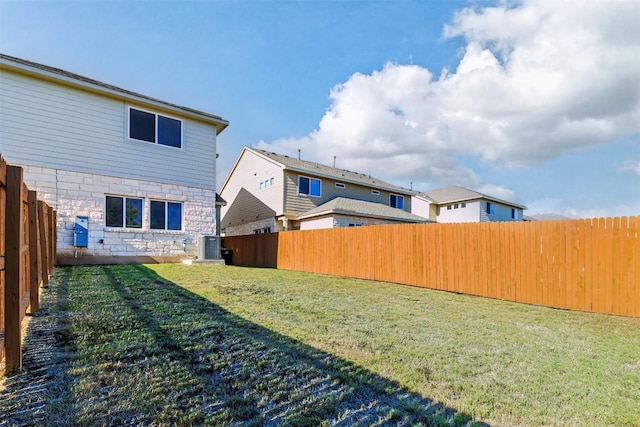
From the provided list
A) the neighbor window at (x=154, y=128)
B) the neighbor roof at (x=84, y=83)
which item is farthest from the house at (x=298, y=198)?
the neighbor window at (x=154, y=128)

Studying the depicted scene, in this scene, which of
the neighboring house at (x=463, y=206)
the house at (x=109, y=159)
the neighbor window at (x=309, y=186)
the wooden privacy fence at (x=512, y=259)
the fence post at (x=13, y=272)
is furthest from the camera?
the neighboring house at (x=463, y=206)

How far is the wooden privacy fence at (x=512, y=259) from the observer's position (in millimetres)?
6113

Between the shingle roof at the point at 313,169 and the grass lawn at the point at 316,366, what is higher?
the shingle roof at the point at 313,169

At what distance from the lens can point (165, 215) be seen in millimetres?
11641

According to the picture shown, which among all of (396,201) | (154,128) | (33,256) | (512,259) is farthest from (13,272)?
(396,201)

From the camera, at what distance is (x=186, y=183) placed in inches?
478

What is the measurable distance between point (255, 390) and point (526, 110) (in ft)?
60.4

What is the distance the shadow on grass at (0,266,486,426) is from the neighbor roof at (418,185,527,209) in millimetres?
27342

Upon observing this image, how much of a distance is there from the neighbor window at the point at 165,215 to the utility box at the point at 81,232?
1863 mm

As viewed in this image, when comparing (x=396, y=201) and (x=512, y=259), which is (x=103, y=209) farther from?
(x=396, y=201)

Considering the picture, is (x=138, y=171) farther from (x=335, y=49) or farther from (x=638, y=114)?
(x=638, y=114)

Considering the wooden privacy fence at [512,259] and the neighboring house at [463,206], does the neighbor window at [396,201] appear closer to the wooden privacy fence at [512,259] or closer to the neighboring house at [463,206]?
the neighboring house at [463,206]

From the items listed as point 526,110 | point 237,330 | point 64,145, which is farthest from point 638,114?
point 64,145

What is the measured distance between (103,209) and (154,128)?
3396 millimetres
